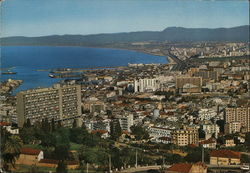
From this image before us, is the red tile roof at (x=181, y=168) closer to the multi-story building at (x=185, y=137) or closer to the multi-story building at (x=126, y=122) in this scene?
the multi-story building at (x=185, y=137)

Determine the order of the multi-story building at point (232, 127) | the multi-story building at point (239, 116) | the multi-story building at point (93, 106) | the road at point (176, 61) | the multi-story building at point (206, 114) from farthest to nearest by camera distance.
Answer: the road at point (176, 61)
the multi-story building at point (206, 114)
the multi-story building at point (93, 106)
the multi-story building at point (239, 116)
the multi-story building at point (232, 127)

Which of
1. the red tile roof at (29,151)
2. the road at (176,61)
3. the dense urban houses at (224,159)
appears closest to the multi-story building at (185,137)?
the dense urban houses at (224,159)

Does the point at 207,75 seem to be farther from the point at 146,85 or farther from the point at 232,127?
the point at 232,127

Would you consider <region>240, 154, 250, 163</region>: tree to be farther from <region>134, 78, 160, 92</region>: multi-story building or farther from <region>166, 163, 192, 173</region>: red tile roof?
<region>134, 78, 160, 92</region>: multi-story building

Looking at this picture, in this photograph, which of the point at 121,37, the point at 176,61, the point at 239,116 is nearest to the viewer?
the point at 239,116

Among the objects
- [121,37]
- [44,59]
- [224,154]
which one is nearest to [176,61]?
[121,37]

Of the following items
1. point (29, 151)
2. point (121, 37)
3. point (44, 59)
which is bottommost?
point (29, 151)

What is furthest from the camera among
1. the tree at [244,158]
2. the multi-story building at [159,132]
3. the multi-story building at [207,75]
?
the multi-story building at [207,75]
